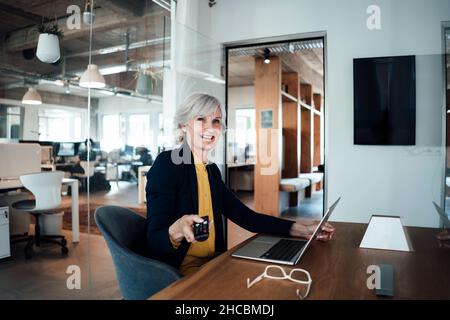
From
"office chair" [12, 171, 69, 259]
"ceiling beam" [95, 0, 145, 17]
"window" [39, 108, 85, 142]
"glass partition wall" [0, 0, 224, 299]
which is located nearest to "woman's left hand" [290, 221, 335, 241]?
"glass partition wall" [0, 0, 224, 299]

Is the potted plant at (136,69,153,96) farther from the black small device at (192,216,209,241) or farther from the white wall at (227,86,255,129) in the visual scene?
the white wall at (227,86,255,129)

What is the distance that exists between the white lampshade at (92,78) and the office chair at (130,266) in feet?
5.53

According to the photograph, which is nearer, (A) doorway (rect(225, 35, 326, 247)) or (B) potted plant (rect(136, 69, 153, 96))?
(B) potted plant (rect(136, 69, 153, 96))

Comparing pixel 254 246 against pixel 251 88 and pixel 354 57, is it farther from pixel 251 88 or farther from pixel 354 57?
pixel 251 88

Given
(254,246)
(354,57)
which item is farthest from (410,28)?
(254,246)

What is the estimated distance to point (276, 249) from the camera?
1.28 meters

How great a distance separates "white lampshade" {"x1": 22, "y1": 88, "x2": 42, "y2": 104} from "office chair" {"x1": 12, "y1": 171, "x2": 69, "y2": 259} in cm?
63

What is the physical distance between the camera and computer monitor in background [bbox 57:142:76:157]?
8.77ft

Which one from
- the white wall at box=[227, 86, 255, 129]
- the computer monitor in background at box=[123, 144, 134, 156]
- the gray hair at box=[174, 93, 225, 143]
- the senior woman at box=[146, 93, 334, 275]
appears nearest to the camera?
the senior woman at box=[146, 93, 334, 275]

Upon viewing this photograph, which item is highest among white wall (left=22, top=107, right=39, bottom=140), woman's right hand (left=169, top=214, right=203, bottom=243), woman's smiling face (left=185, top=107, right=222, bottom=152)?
white wall (left=22, top=107, right=39, bottom=140)

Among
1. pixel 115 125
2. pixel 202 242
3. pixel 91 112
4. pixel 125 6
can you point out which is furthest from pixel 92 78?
pixel 202 242

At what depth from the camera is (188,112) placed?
169 cm

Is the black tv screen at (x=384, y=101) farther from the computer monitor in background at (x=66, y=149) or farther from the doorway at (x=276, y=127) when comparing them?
the computer monitor in background at (x=66, y=149)

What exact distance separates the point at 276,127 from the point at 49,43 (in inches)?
166
